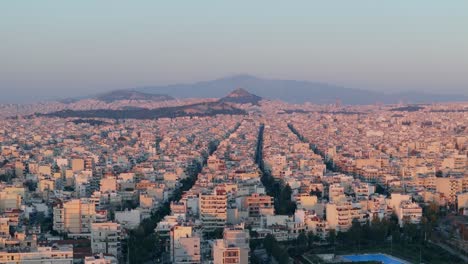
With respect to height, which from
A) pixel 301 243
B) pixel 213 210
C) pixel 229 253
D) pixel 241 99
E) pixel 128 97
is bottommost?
pixel 301 243

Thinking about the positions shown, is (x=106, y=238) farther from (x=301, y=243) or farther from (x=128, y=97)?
(x=128, y=97)

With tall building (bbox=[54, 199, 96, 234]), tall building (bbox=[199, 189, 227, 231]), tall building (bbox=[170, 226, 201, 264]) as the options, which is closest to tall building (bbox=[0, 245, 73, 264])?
tall building (bbox=[170, 226, 201, 264])

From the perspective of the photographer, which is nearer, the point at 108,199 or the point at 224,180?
the point at 108,199

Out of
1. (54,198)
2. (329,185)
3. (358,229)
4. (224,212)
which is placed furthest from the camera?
(329,185)

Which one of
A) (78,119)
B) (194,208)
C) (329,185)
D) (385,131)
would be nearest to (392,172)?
(329,185)

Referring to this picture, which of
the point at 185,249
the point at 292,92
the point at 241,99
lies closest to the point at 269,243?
the point at 185,249

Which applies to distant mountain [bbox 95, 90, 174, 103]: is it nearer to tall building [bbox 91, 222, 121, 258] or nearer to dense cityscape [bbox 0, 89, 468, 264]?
dense cityscape [bbox 0, 89, 468, 264]

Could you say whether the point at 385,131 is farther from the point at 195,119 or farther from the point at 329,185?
the point at 329,185
